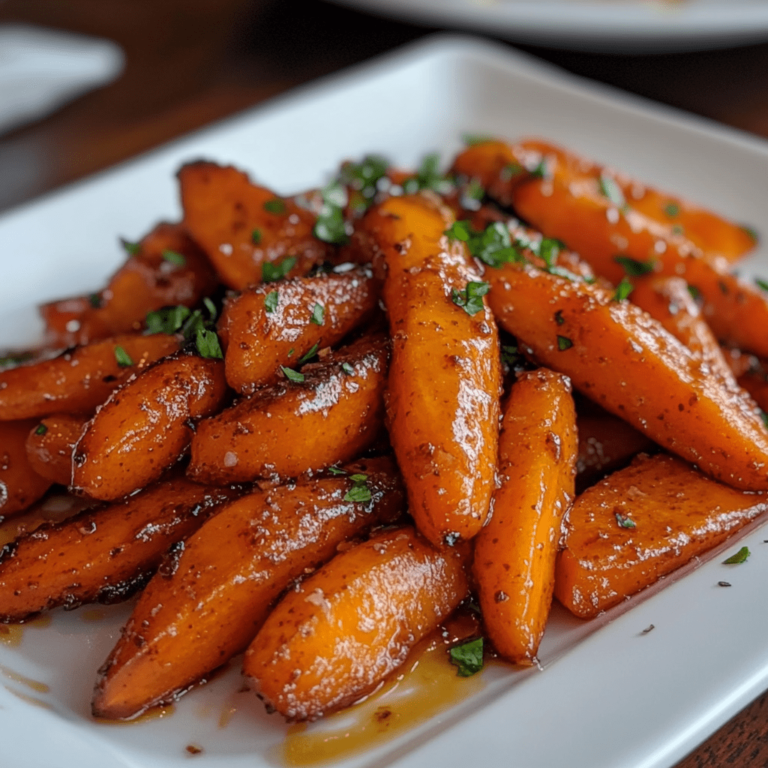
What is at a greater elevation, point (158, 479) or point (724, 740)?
point (158, 479)

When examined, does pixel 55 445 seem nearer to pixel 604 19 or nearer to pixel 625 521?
pixel 625 521

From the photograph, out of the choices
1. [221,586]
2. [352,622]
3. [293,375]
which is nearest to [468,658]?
[352,622]

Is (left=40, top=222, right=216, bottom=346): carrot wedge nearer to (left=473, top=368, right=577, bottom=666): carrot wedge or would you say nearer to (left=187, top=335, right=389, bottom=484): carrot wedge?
(left=187, top=335, right=389, bottom=484): carrot wedge

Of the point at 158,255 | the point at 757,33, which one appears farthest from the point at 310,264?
the point at 757,33

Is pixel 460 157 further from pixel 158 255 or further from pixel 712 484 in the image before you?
pixel 712 484

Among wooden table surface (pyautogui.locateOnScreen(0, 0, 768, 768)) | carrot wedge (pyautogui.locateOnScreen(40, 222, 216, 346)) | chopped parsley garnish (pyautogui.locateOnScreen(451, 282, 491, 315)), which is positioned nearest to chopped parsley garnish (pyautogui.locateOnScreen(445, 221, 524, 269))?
chopped parsley garnish (pyautogui.locateOnScreen(451, 282, 491, 315))

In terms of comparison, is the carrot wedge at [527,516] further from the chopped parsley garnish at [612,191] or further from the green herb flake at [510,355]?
Result: the chopped parsley garnish at [612,191]

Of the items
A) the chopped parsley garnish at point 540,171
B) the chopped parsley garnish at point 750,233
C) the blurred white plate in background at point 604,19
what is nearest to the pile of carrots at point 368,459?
the chopped parsley garnish at point 540,171
